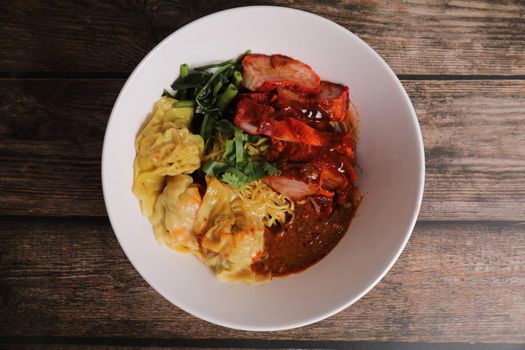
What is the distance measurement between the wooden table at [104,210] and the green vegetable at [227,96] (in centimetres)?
68

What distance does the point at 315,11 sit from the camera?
10.2 feet

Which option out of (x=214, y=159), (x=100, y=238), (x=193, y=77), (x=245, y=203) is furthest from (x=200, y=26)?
(x=100, y=238)

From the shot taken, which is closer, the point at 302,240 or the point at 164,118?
the point at 164,118

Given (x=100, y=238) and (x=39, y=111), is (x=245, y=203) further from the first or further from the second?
(x=39, y=111)

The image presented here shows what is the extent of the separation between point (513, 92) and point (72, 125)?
2.89m

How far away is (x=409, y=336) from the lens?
123 inches

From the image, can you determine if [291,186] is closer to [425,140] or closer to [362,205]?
[362,205]

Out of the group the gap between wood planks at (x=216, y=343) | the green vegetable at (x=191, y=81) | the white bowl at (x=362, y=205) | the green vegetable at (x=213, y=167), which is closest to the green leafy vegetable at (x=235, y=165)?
the green vegetable at (x=213, y=167)

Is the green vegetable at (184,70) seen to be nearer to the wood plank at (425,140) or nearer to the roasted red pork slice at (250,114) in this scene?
the roasted red pork slice at (250,114)

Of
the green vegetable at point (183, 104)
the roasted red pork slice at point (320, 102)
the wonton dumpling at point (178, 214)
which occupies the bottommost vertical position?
the wonton dumpling at point (178, 214)

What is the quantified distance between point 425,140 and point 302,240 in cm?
106

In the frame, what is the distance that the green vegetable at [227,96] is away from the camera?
9.00 feet

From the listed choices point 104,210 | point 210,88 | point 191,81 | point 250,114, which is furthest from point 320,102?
point 104,210

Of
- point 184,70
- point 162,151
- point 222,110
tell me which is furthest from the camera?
point 222,110
